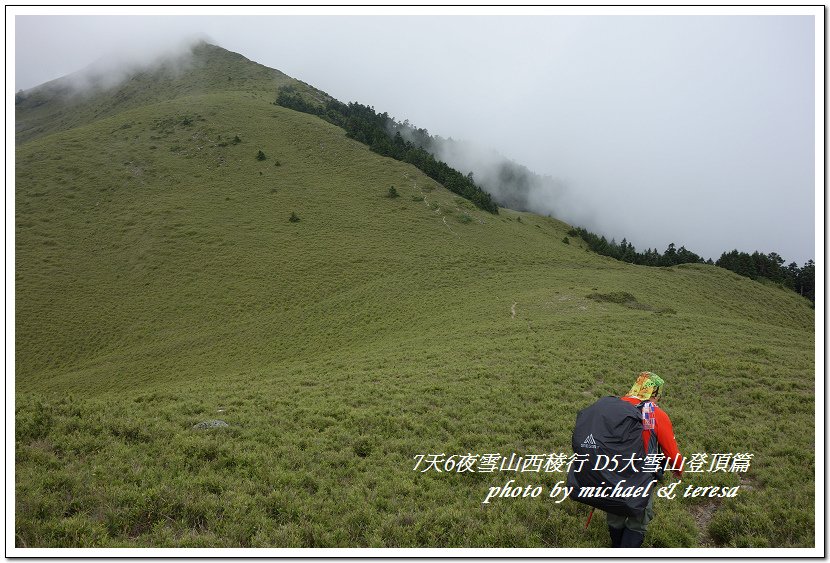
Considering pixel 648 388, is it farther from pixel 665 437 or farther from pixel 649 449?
Result: pixel 649 449

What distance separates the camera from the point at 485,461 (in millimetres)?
8953

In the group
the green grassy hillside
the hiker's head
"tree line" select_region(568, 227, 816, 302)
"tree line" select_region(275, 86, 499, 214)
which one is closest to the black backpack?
the hiker's head

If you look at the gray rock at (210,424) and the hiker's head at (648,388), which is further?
the gray rock at (210,424)

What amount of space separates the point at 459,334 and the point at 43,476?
1902 centimetres

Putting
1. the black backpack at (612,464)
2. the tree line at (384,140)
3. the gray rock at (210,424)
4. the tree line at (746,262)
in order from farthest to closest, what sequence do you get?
the tree line at (384,140) < the tree line at (746,262) < the gray rock at (210,424) < the black backpack at (612,464)

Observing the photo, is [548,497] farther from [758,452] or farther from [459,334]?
[459,334]

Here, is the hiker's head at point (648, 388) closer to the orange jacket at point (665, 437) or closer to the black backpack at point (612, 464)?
the orange jacket at point (665, 437)

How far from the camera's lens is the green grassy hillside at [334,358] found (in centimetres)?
671

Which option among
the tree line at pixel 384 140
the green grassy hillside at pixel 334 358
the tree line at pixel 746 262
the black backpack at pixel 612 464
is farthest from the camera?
the tree line at pixel 384 140

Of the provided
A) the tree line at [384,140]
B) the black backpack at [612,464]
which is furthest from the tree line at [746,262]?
the black backpack at [612,464]

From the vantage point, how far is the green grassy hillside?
6.71m

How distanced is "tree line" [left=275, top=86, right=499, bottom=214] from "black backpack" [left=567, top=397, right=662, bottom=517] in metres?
58.8

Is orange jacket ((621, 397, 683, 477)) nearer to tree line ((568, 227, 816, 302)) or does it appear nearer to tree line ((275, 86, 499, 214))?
tree line ((275, 86, 499, 214))

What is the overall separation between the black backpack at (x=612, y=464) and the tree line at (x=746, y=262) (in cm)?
6236
